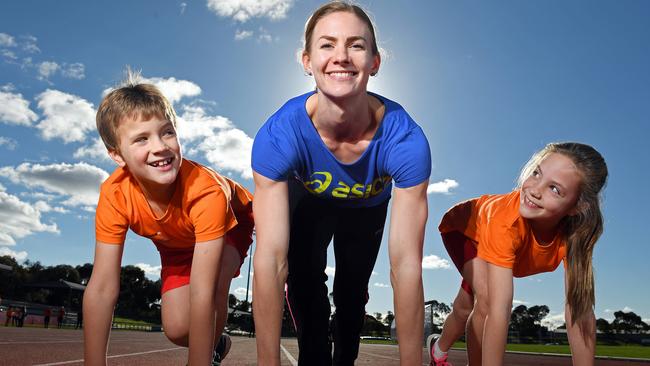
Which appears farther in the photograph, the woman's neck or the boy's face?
the boy's face

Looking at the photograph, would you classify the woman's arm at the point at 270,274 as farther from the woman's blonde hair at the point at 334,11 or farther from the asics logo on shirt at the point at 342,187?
the woman's blonde hair at the point at 334,11

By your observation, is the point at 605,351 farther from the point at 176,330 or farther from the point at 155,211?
the point at 155,211

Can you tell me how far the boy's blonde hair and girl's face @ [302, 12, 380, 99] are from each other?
43.2 inches

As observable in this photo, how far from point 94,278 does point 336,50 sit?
6.46ft

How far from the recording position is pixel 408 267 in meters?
3.00

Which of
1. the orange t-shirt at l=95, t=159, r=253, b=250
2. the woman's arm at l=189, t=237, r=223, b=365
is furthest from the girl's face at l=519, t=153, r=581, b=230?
the woman's arm at l=189, t=237, r=223, b=365

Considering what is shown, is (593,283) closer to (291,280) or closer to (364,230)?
(364,230)

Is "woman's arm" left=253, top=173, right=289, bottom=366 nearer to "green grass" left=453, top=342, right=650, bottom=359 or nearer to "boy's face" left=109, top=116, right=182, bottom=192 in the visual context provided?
"boy's face" left=109, top=116, right=182, bottom=192

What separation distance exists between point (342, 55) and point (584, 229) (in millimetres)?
2212

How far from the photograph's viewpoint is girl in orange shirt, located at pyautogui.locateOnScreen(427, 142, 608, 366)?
368 cm

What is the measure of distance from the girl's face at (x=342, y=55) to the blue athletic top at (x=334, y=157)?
27cm

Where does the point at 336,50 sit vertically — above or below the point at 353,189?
above

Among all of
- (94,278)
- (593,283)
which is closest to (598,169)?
(593,283)

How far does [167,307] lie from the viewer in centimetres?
418
